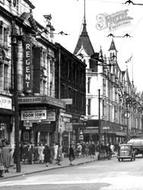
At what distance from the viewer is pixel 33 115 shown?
39062mm

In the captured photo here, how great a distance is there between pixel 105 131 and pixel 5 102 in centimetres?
4431

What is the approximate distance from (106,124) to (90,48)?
1202 centimetres

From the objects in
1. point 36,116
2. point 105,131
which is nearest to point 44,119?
point 36,116

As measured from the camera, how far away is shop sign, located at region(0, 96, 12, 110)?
115 feet

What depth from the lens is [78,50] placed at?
82812 millimetres

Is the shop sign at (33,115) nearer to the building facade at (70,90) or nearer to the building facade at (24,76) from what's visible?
the building facade at (24,76)

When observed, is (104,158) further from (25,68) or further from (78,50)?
(78,50)

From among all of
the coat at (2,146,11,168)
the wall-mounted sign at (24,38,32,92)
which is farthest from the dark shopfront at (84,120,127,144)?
the coat at (2,146,11,168)

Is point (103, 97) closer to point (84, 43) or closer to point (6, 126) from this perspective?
point (84, 43)

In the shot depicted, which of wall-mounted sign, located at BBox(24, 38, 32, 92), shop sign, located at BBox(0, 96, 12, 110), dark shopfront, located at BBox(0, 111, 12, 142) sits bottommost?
dark shopfront, located at BBox(0, 111, 12, 142)

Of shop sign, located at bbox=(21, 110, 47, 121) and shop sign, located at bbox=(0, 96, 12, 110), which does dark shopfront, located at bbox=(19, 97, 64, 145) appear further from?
shop sign, located at bbox=(0, 96, 12, 110)

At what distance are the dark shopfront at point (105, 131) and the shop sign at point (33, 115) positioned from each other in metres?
31.6

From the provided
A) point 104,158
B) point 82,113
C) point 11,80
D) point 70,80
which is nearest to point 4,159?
point 11,80

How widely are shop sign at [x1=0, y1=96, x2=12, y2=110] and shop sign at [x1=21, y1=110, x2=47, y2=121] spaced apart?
8.17 feet
